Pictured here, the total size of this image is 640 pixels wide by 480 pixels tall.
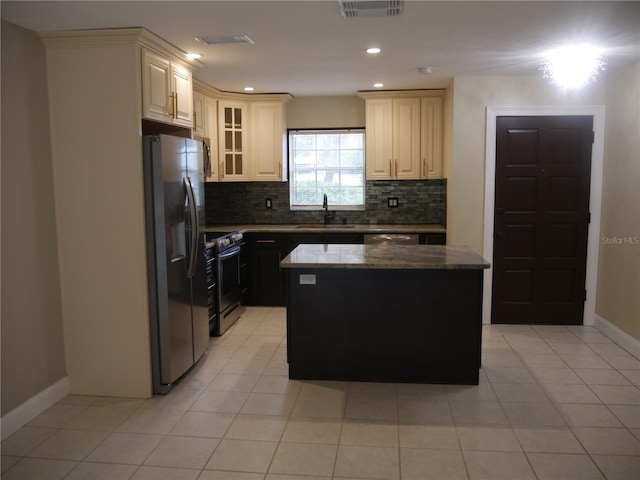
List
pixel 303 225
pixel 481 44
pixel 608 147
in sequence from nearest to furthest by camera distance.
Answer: pixel 481 44 → pixel 608 147 → pixel 303 225

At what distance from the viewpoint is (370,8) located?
294 cm

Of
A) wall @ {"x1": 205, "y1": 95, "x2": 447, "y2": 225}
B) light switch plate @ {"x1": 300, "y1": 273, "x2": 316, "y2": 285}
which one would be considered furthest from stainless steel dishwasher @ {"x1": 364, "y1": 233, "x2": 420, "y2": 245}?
light switch plate @ {"x1": 300, "y1": 273, "x2": 316, "y2": 285}

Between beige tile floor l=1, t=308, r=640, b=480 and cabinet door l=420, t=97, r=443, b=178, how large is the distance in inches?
94.3

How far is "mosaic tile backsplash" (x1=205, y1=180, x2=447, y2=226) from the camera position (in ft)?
19.9

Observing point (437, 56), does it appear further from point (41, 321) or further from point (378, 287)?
point (41, 321)

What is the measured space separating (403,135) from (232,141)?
1.94m

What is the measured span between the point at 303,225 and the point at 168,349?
2932 millimetres

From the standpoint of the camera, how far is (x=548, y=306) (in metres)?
5.07

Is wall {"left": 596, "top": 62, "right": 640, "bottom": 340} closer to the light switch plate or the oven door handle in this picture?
the light switch plate

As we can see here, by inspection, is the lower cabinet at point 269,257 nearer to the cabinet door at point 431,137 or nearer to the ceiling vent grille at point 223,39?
the cabinet door at point 431,137

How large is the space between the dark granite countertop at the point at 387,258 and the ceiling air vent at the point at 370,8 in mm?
1544

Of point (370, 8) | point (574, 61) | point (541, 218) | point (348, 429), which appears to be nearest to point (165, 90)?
point (370, 8)

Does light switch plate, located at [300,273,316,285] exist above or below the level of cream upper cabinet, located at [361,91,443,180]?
below

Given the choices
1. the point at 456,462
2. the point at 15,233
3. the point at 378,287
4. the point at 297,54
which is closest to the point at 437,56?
the point at 297,54
